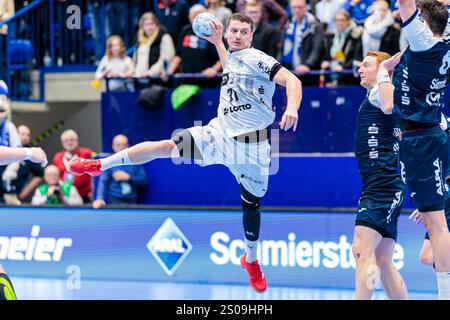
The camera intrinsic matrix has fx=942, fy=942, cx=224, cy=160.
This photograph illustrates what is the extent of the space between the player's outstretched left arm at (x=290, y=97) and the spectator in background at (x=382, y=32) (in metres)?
4.44

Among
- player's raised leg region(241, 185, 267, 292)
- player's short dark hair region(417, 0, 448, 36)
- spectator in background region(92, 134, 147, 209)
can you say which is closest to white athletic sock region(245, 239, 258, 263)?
player's raised leg region(241, 185, 267, 292)

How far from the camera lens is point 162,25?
1386 centimetres

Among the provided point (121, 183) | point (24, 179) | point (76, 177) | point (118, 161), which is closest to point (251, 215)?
point (118, 161)

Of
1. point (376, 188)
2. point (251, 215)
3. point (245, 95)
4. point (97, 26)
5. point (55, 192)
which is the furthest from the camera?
point (97, 26)

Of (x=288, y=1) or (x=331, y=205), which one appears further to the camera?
(x=288, y=1)

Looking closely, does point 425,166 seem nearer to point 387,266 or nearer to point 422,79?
point 422,79

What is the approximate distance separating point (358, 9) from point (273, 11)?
3.99ft

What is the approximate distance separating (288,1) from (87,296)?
232 inches

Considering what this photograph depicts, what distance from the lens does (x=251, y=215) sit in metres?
8.33

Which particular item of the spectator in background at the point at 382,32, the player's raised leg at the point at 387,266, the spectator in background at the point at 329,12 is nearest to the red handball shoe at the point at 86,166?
the player's raised leg at the point at 387,266

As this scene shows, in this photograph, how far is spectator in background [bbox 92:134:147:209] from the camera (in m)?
12.5

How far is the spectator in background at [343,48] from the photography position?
1226 centimetres
